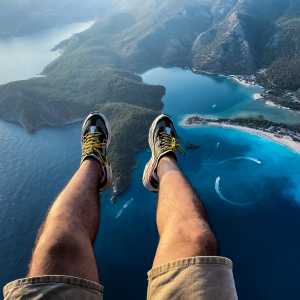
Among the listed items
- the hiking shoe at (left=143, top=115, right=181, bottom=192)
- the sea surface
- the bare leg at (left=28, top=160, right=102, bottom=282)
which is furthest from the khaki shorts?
the sea surface

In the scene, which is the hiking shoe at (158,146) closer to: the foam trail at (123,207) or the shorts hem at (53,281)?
the shorts hem at (53,281)

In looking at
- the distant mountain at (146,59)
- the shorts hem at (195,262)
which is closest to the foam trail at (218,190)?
the distant mountain at (146,59)

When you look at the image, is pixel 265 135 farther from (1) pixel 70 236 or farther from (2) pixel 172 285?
(2) pixel 172 285

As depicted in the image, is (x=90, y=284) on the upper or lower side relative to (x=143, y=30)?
upper

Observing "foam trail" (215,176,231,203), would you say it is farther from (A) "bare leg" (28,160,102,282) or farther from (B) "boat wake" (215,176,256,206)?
(A) "bare leg" (28,160,102,282)

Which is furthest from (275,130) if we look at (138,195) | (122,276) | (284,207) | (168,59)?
(168,59)

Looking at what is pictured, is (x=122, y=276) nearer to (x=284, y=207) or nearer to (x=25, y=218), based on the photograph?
(x=25, y=218)
